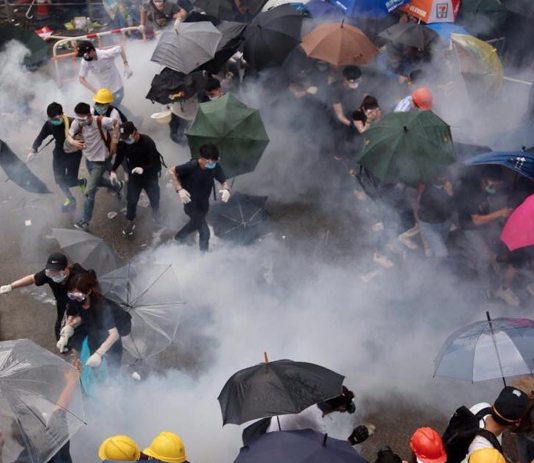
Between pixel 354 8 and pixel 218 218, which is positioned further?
pixel 354 8

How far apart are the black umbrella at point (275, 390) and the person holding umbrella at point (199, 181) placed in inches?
97.4

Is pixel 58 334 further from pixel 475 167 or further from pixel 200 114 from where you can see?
pixel 475 167

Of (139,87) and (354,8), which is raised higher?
(354,8)

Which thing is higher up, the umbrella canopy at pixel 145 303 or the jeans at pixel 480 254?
the umbrella canopy at pixel 145 303

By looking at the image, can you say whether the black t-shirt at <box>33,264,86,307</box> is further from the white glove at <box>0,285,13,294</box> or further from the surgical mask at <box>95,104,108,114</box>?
the surgical mask at <box>95,104,108,114</box>

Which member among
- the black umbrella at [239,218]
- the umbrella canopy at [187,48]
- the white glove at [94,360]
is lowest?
the black umbrella at [239,218]

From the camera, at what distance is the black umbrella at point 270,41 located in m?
8.12

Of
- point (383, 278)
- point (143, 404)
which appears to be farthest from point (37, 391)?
point (383, 278)

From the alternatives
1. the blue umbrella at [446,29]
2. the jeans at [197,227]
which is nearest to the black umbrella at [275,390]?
the jeans at [197,227]

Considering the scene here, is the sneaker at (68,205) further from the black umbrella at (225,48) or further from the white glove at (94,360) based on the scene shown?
the white glove at (94,360)

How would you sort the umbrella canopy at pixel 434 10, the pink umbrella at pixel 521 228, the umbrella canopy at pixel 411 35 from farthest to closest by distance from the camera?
the umbrella canopy at pixel 434 10 → the umbrella canopy at pixel 411 35 → the pink umbrella at pixel 521 228

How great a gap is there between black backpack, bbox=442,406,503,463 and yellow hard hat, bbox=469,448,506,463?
26 cm

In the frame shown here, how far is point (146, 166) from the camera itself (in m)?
7.18

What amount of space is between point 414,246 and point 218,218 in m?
1.98
